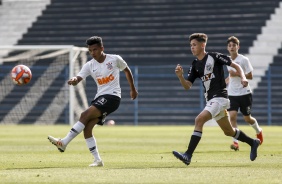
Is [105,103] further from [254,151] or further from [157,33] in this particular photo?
[157,33]

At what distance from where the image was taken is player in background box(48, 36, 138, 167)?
12180 millimetres

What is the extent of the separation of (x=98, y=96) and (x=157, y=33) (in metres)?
24.4

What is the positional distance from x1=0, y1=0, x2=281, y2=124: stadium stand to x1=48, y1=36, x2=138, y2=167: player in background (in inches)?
861

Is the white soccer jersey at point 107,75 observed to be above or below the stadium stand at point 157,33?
above

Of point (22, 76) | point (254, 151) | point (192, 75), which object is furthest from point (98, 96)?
point (22, 76)

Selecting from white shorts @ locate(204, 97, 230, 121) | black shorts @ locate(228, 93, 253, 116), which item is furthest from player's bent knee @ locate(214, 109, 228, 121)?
black shorts @ locate(228, 93, 253, 116)

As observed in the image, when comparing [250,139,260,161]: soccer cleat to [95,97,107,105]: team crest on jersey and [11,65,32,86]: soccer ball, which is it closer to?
[95,97,107,105]: team crest on jersey

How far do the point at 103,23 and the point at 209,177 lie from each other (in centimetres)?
2825

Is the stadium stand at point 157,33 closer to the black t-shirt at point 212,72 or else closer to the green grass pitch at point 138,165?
the green grass pitch at point 138,165

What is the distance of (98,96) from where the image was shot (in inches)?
491

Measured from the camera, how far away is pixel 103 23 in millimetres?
37938

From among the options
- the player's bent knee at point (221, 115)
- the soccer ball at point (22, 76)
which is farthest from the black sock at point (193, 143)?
the soccer ball at point (22, 76)

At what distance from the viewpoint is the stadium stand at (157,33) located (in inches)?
1372

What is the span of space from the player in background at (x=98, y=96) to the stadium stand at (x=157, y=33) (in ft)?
71.8
